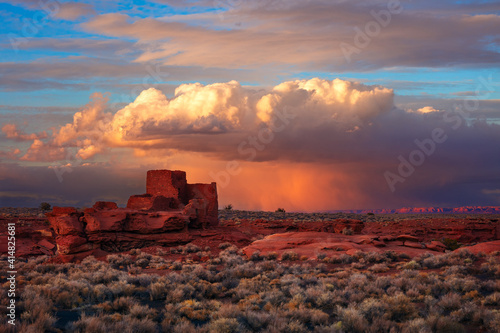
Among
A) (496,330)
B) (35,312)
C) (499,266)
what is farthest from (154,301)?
(499,266)

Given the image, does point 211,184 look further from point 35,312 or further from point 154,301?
point 35,312

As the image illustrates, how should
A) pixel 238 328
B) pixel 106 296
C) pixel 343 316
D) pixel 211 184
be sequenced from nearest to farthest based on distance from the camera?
pixel 238 328 < pixel 343 316 < pixel 106 296 < pixel 211 184

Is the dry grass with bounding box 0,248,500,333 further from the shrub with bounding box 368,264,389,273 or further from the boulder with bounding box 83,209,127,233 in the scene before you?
the boulder with bounding box 83,209,127,233

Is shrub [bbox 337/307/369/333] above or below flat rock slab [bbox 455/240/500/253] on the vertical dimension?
above

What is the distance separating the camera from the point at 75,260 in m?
23.1

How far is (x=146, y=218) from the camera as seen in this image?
27094 millimetres

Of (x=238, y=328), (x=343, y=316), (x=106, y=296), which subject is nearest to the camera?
(x=238, y=328)

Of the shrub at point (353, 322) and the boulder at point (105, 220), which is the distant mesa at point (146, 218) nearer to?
the boulder at point (105, 220)

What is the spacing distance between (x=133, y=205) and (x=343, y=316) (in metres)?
21.8

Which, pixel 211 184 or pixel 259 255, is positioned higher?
pixel 211 184

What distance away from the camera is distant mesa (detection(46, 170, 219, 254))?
24.5 m

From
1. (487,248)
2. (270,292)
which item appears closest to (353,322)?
(270,292)

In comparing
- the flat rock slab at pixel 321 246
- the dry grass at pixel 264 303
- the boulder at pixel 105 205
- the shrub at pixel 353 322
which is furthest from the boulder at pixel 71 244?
the shrub at pixel 353 322

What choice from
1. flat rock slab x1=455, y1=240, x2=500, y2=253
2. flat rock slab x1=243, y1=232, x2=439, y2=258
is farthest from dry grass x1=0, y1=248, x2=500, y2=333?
flat rock slab x1=243, y1=232, x2=439, y2=258
